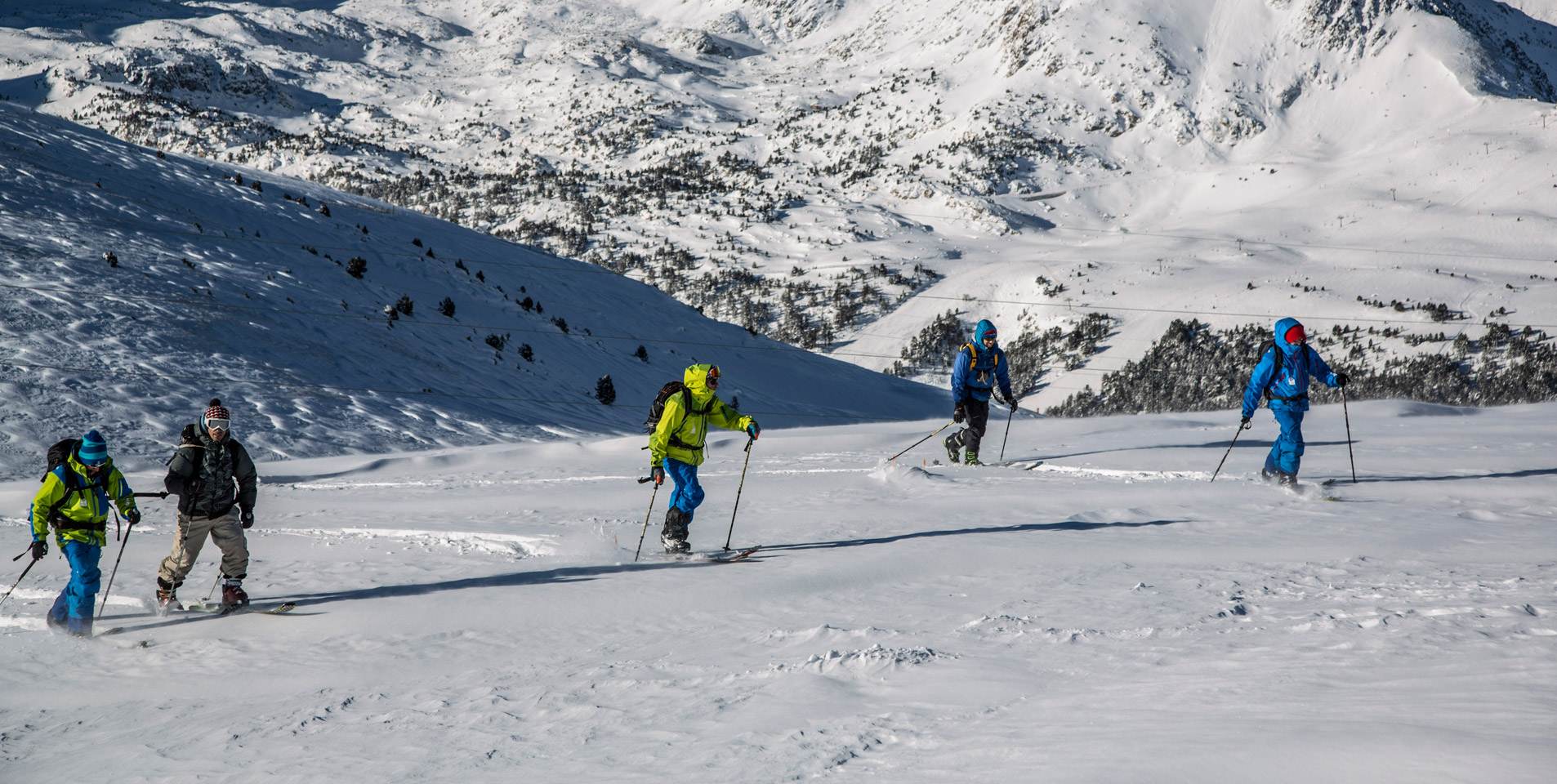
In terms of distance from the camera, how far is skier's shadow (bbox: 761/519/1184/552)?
9766 millimetres

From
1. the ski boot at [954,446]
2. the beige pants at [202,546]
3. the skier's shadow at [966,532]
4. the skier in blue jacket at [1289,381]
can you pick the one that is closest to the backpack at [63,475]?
A: the beige pants at [202,546]

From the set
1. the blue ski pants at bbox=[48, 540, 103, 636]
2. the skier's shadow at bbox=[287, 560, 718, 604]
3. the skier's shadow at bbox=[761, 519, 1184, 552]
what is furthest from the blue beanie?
the skier's shadow at bbox=[761, 519, 1184, 552]

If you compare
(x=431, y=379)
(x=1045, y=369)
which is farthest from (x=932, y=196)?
(x=431, y=379)

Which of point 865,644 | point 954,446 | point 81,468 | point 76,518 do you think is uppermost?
point 954,446

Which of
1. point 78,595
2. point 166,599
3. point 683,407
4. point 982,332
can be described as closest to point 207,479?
point 166,599

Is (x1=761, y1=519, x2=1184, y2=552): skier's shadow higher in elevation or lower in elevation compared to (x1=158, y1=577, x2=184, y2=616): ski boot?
higher

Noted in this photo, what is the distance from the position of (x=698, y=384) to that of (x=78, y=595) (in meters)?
5.08

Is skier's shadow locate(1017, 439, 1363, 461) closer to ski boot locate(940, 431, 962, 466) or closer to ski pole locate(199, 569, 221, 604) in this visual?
ski boot locate(940, 431, 962, 466)

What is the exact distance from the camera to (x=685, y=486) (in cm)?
946

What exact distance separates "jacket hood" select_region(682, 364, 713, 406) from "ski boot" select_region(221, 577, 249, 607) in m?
3.99

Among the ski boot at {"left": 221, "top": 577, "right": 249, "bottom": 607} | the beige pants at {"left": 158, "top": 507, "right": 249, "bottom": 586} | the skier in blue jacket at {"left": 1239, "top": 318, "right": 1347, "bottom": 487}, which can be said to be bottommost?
the ski boot at {"left": 221, "top": 577, "right": 249, "bottom": 607}

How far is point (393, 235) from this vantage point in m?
33.8

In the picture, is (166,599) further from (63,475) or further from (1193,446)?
(1193,446)

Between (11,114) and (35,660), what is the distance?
3287 centimetres
